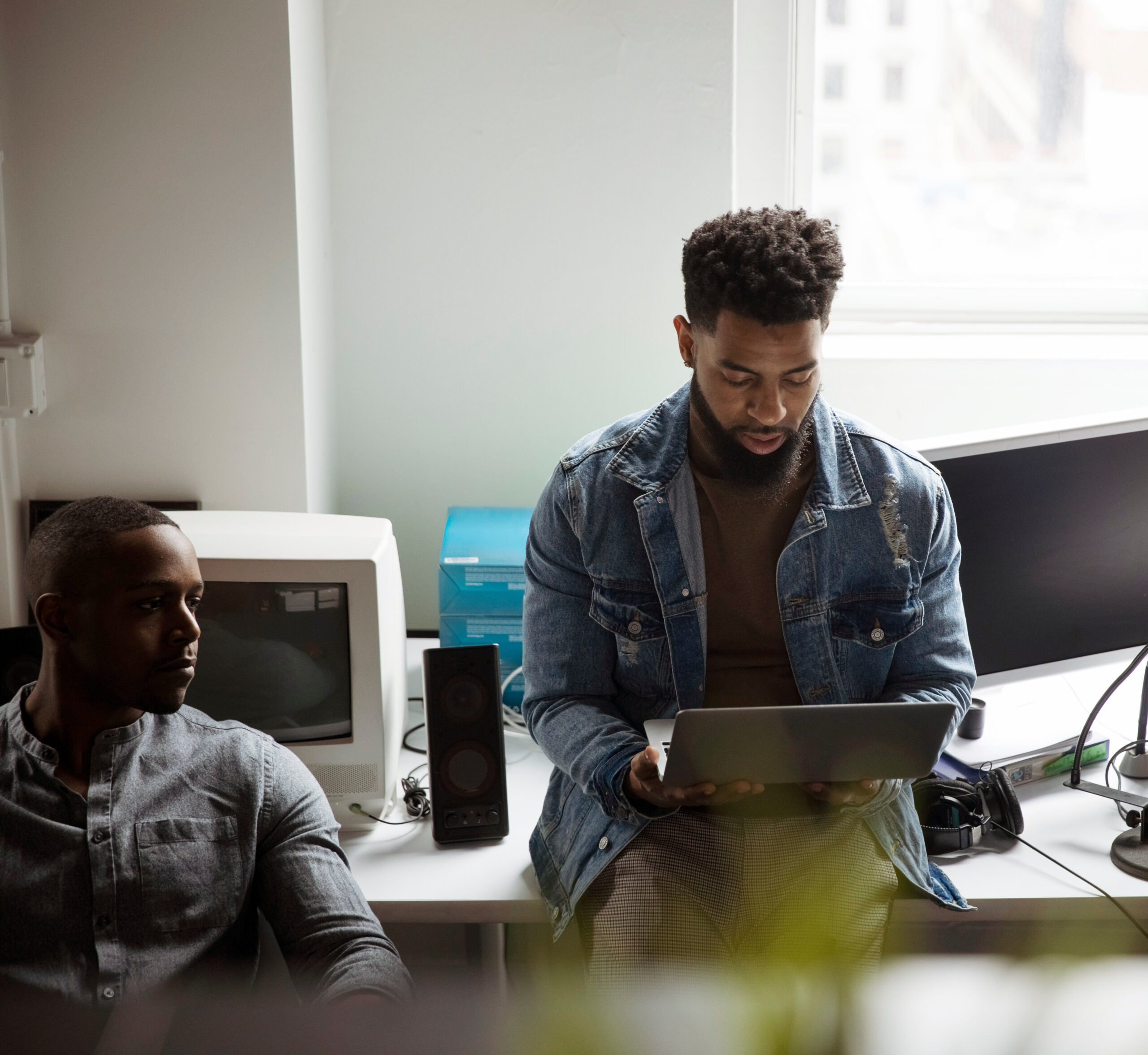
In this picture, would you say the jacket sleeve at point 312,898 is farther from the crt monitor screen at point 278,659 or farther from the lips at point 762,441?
the lips at point 762,441

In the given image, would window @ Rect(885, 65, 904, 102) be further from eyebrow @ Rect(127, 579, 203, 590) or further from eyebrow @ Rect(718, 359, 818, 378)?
eyebrow @ Rect(127, 579, 203, 590)

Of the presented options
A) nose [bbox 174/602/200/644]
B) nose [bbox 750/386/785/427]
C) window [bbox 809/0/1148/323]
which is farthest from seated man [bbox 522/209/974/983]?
window [bbox 809/0/1148/323]

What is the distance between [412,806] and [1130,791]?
105 cm

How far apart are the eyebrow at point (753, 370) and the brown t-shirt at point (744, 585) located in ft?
0.45

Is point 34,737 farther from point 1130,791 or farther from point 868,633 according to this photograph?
point 1130,791

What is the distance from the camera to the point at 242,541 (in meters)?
1.52

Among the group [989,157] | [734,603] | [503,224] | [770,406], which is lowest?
[734,603]

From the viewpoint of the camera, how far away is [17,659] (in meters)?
1.49

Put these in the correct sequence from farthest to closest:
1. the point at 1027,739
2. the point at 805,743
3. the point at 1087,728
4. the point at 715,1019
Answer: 1. the point at 1027,739
2. the point at 1087,728
3. the point at 805,743
4. the point at 715,1019

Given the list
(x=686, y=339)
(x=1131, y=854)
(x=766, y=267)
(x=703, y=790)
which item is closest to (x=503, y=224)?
(x=686, y=339)

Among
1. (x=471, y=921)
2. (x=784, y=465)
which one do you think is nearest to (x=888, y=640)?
(x=784, y=465)

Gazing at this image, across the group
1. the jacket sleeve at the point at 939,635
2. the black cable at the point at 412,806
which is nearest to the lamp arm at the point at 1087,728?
the jacket sleeve at the point at 939,635

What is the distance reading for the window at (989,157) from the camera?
7.97 feet

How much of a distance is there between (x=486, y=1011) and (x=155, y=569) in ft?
3.41
